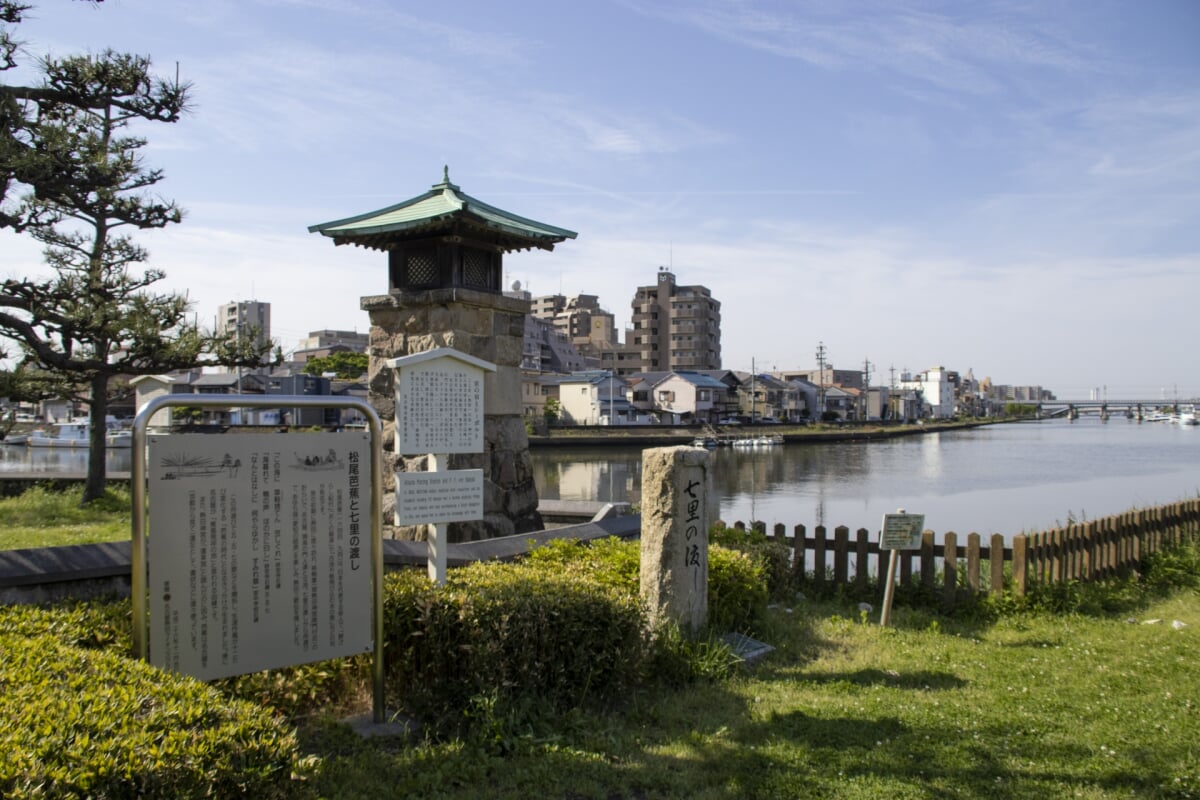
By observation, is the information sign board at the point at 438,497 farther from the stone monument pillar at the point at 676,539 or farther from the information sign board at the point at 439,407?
the stone monument pillar at the point at 676,539

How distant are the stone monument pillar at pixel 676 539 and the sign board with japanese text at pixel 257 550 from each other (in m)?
2.50

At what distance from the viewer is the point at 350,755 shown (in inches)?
158

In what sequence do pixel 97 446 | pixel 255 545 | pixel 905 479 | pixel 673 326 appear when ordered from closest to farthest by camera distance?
pixel 255 545
pixel 97 446
pixel 905 479
pixel 673 326

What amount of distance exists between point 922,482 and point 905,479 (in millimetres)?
1397

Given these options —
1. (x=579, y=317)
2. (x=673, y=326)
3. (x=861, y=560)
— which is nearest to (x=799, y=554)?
(x=861, y=560)

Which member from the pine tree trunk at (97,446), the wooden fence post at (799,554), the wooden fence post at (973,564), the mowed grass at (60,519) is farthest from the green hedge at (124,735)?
the pine tree trunk at (97,446)

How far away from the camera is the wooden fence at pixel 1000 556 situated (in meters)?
8.17

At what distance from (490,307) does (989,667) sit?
668 cm

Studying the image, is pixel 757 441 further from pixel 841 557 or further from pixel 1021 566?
pixel 1021 566

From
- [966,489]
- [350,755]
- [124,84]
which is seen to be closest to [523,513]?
[350,755]

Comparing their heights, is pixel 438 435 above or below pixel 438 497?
above

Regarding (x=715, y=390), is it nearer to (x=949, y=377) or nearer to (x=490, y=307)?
(x=490, y=307)

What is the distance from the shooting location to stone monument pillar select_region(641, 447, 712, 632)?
6.05 metres

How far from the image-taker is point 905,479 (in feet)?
122
